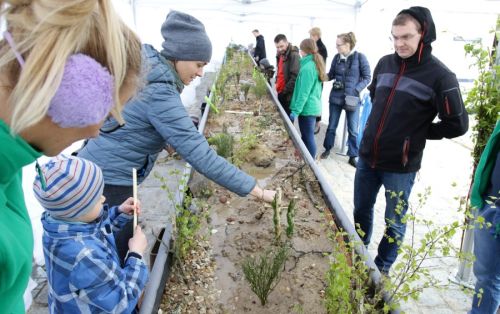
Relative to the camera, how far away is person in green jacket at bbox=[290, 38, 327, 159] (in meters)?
5.25

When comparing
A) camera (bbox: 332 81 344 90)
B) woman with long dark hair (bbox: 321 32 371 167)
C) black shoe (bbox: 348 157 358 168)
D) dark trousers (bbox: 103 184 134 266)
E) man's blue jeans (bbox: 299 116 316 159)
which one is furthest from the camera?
black shoe (bbox: 348 157 358 168)

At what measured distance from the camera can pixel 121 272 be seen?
145 centimetres

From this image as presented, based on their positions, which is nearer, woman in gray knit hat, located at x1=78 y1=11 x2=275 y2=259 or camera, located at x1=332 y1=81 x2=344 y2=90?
woman in gray knit hat, located at x1=78 y1=11 x2=275 y2=259

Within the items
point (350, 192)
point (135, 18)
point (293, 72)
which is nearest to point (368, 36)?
point (293, 72)

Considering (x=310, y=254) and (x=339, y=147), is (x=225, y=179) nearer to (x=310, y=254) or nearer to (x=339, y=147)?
(x=310, y=254)

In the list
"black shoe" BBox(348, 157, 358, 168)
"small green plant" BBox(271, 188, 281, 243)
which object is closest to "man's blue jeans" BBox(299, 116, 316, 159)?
"black shoe" BBox(348, 157, 358, 168)

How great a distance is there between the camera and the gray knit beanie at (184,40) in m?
1.89

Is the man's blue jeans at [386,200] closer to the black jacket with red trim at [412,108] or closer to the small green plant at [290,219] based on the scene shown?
the black jacket with red trim at [412,108]

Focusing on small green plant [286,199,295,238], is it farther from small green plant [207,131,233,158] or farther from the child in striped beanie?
small green plant [207,131,233,158]

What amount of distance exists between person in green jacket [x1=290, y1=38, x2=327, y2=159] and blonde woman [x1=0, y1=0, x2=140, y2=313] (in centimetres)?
449

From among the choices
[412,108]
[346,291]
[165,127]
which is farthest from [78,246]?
A: [412,108]

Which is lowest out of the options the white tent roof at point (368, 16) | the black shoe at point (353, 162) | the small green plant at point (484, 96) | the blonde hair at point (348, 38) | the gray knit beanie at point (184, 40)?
the black shoe at point (353, 162)

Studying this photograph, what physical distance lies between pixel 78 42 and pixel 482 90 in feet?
8.71

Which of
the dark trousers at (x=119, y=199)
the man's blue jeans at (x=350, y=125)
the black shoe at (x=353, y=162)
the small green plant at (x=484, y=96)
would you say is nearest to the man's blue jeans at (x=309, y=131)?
the man's blue jeans at (x=350, y=125)
